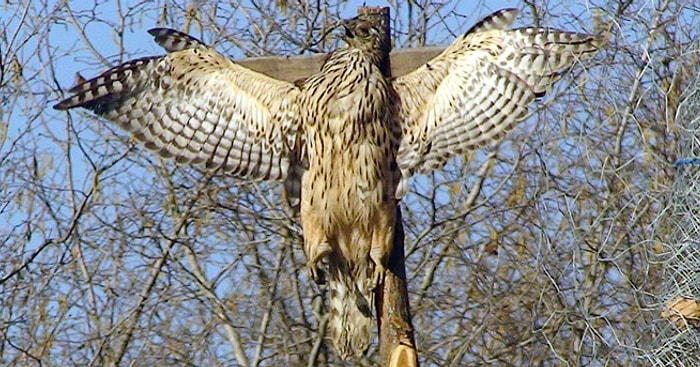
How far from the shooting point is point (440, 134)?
6.05m

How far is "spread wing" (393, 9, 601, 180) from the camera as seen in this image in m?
5.99

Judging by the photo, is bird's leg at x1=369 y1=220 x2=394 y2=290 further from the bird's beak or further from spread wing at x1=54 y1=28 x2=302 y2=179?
the bird's beak

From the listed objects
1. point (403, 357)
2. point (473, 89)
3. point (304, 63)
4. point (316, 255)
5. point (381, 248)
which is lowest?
point (403, 357)

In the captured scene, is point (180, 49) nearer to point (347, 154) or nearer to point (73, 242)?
point (347, 154)

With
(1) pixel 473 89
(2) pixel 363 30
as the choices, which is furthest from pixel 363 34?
(1) pixel 473 89

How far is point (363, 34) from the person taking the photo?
19.8 ft

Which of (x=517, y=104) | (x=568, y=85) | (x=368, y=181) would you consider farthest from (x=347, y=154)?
(x=568, y=85)

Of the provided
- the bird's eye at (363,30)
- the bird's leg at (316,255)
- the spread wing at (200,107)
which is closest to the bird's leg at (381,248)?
the bird's leg at (316,255)

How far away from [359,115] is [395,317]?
0.92 m

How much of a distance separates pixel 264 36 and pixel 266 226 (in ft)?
3.50

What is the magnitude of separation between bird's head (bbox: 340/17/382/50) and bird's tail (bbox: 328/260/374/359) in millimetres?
823

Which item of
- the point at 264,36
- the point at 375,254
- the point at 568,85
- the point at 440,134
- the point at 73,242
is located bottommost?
the point at 375,254

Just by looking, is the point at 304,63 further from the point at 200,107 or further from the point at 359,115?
the point at 200,107

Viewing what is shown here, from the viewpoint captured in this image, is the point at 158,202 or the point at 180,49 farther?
the point at 158,202
